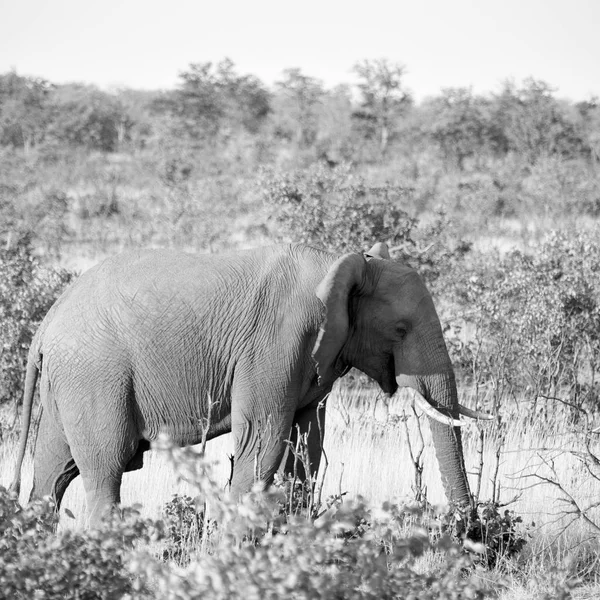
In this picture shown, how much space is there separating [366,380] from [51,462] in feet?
19.8

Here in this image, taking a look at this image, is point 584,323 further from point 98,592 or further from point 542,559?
point 98,592

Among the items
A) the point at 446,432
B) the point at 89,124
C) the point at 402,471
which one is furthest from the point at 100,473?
the point at 89,124

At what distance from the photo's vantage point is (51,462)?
707 centimetres

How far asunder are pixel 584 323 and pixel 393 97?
35754mm

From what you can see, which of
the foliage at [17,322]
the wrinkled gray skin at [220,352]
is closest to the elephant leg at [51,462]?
the wrinkled gray skin at [220,352]

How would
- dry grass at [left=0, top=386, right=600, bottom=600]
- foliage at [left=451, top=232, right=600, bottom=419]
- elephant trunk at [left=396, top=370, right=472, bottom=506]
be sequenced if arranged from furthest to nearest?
foliage at [left=451, top=232, right=600, bottom=419] → elephant trunk at [left=396, top=370, right=472, bottom=506] → dry grass at [left=0, top=386, right=600, bottom=600]

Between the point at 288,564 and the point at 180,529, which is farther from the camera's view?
the point at 180,529

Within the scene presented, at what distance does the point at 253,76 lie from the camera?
192 feet

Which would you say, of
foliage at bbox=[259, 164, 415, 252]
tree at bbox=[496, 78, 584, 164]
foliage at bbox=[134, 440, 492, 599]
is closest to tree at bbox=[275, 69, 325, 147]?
tree at bbox=[496, 78, 584, 164]

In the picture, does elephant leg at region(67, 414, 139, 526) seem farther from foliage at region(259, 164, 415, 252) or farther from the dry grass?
foliage at region(259, 164, 415, 252)

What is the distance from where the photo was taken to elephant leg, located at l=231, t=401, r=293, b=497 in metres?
6.53


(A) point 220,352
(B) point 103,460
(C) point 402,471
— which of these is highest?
(A) point 220,352

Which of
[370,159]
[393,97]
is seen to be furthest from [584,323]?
[393,97]

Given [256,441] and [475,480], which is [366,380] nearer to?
[475,480]
